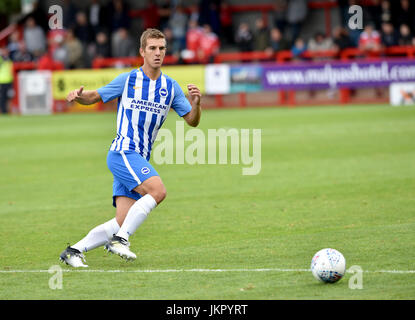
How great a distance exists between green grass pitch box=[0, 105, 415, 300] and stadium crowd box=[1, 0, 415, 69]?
828cm

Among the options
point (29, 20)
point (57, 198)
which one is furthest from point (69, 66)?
point (57, 198)

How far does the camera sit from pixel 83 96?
7.16m

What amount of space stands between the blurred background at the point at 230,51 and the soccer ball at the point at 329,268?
17127 millimetres

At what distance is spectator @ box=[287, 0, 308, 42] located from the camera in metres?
29.6

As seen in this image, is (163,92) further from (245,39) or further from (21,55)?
(21,55)

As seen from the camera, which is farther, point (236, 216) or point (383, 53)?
point (383, 53)

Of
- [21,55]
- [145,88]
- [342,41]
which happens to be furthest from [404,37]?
[145,88]

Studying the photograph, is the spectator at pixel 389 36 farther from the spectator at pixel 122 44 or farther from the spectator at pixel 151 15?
the spectator at pixel 151 15

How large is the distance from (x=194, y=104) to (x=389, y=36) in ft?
63.8

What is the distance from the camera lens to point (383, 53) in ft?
81.6

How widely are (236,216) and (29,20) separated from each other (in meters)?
24.6

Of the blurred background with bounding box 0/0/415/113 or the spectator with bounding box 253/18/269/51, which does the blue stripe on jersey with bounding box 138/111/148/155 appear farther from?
the spectator with bounding box 253/18/269/51

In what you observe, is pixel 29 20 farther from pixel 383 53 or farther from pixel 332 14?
pixel 383 53

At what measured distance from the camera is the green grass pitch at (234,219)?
20.7ft
